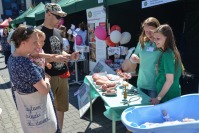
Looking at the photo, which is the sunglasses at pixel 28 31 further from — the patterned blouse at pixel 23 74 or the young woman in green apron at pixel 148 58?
the young woman in green apron at pixel 148 58

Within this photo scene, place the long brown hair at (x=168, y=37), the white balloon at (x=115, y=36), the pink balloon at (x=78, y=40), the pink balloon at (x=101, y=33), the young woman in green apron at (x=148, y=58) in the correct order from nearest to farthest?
the long brown hair at (x=168, y=37)
the young woman in green apron at (x=148, y=58)
the white balloon at (x=115, y=36)
the pink balloon at (x=101, y=33)
the pink balloon at (x=78, y=40)

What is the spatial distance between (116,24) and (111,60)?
2.71 feet

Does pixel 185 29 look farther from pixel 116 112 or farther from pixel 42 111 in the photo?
pixel 42 111

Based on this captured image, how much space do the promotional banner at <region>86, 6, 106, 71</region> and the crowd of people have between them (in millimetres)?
2289

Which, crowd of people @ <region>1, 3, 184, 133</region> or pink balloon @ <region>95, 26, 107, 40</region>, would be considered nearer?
crowd of people @ <region>1, 3, 184, 133</region>

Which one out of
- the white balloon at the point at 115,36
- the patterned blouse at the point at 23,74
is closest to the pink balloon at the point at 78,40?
the white balloon at the point at 115,36

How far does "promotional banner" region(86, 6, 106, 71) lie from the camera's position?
15.4 ft

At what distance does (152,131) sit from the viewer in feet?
4.45

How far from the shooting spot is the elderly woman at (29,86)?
5.21ft

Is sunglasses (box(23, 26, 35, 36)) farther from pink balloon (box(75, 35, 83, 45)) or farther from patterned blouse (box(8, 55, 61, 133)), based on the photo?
pink balloon (box(75, 35, 83, 45))

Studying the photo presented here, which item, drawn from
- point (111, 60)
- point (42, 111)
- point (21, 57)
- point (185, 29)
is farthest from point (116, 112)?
point (185, 29)

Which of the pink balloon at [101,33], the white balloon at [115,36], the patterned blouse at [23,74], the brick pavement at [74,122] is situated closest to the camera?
the patterned blouse at [23,74]

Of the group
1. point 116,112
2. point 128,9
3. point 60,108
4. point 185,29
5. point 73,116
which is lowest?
point 73,116

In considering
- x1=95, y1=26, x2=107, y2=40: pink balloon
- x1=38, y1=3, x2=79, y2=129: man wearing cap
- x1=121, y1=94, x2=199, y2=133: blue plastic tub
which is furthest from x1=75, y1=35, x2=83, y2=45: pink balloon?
x1=121, y1=94, x2=199, y2=133: blue plastic tub
